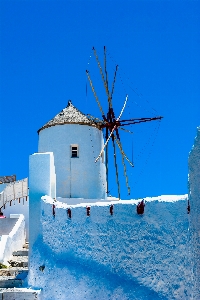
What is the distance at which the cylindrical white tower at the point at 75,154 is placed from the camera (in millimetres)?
16344

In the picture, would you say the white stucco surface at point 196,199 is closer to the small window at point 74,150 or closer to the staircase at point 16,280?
the staircase at point 16,280

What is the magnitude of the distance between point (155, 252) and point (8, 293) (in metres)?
4.77

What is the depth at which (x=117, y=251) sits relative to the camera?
8.88 meters

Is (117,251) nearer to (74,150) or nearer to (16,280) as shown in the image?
(16,280)

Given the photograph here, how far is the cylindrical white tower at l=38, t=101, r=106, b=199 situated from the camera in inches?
643

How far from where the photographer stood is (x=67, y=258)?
10.2 meters

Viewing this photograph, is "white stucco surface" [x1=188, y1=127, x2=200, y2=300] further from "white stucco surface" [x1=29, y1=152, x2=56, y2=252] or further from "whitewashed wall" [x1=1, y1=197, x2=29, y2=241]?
"whitewashed wall" [x1=1, y1=197, x2=29, y2=241]

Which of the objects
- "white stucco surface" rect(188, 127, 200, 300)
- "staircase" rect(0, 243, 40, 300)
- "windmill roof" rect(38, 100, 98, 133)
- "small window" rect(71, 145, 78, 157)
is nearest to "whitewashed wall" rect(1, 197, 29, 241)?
"small window" rect(71, 145, 78, 157)

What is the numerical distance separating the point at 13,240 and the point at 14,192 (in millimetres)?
5121

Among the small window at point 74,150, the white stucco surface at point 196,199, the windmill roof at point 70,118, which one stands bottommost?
the white stucco surface at point 196,199

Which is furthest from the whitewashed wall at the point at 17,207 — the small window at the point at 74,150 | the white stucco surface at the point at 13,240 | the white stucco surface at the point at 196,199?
the white stucco surface at the point at 196,199

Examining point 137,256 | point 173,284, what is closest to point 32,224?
point 137,256

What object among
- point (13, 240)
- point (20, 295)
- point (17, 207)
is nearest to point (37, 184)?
point (20, 295)

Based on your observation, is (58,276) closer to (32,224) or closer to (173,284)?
(32,224)
